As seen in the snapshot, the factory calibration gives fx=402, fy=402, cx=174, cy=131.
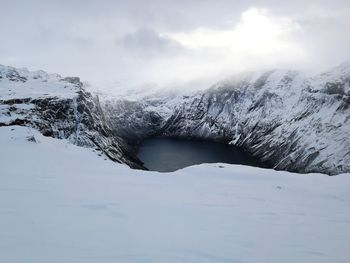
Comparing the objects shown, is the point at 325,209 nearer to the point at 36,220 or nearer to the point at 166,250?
the point at 166,250

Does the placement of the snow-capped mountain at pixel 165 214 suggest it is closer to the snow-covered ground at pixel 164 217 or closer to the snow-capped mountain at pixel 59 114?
the snow-covered ground at pixel 164 217

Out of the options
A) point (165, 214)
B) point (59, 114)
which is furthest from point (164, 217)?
point (59, 114)

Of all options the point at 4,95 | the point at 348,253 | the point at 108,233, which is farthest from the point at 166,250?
the point at 4,95

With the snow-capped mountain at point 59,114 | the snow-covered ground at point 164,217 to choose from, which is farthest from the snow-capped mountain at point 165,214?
the snow-capped mountain at point 59,114

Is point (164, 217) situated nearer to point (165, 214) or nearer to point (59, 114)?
point (165, 214)

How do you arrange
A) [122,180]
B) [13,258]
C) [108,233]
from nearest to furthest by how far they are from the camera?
[13,258] → [108,233] → [122,180]

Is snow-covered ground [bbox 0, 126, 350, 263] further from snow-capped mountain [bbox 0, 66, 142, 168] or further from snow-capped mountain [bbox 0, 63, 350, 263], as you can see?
snow-capped mountain [bbox 0, 66, 142, 168]

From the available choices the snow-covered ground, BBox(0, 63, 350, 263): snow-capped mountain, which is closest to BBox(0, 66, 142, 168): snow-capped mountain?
BBox(0, 63, 350, 263): snow-capped mountain

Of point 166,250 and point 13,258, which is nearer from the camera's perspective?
point 13,258

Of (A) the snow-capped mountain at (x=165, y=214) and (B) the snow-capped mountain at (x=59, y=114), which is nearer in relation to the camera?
(A) the snow-capped mountain at (x=165, y=214)
